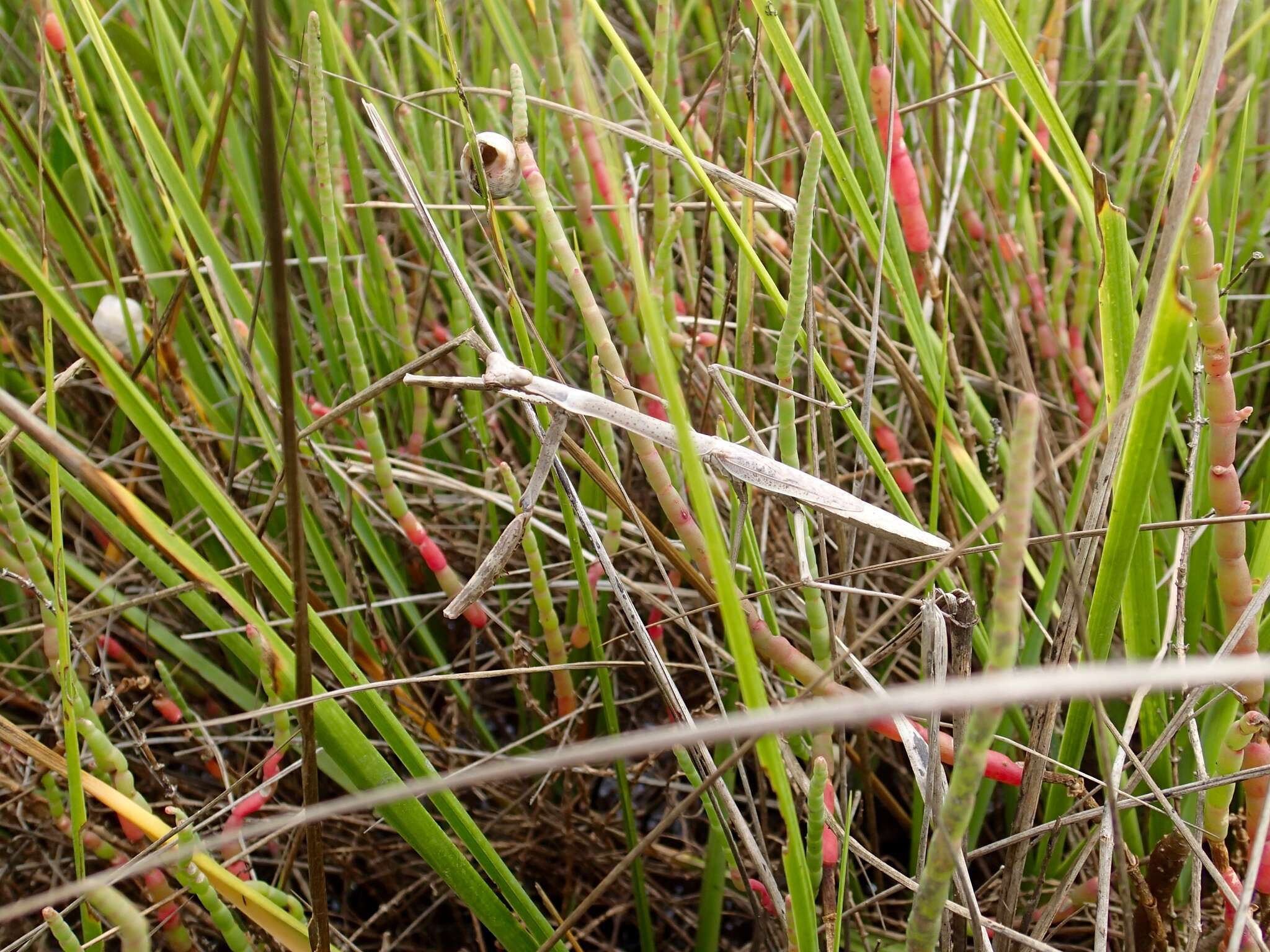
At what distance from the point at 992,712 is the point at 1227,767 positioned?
275 mm

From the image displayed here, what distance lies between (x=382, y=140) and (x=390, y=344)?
433 mm

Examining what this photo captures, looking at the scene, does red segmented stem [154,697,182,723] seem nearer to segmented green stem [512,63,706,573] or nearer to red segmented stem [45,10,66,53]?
segmented green stem [512,63,706,573]

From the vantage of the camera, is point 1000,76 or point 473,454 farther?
point 473,454

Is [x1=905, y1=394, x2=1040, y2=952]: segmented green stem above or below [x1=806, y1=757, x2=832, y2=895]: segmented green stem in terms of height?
above

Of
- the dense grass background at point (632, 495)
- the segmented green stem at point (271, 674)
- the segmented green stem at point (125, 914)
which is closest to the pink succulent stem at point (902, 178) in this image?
the dense grass background at point (632, 495)

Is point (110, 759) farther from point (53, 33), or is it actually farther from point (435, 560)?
point (53, 33)

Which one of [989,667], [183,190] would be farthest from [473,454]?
[989,667]

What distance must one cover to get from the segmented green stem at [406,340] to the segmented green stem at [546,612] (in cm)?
21

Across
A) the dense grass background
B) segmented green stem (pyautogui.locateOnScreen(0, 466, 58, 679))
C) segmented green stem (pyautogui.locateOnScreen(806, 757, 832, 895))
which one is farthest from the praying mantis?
segmented green stem (pyautogui.locateOnScreen(0, 466, 58, 679))

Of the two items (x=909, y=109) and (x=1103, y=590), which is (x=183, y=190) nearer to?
(x=909, y=109)

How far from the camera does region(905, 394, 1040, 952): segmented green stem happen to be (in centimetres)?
27

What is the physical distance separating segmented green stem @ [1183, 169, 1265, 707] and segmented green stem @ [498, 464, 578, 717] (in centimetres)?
35

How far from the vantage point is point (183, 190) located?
2.37 feet

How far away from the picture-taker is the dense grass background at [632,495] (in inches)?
18.0
